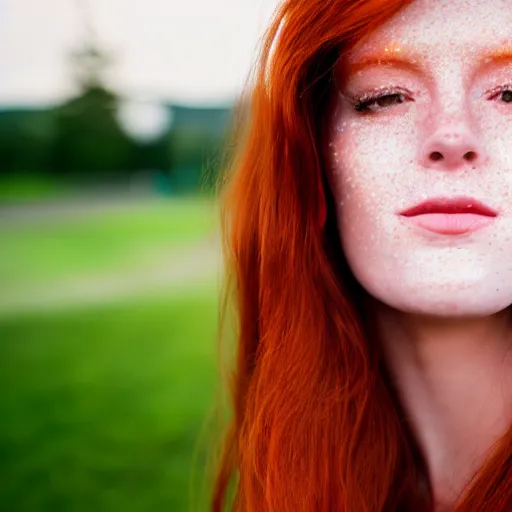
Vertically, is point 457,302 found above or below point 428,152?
below

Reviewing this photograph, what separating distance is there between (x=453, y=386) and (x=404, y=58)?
1.66ft

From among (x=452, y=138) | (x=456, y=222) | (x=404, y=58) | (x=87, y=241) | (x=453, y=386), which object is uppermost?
(x=87, y=241)

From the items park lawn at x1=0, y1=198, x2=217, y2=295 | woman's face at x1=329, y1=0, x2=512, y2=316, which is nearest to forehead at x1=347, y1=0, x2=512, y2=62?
woman's face at x1=329, y1=0, x2=512, y2=316

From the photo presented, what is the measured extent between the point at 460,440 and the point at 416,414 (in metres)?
0.08

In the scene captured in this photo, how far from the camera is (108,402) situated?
328 centimetres

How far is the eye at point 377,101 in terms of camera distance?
94 cm

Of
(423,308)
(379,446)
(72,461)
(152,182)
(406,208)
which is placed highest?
(152,182)

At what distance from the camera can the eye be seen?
0.94 m

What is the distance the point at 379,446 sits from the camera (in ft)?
3.67

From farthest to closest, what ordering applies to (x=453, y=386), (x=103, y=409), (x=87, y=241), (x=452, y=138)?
(x=87, y=241) → (x=103, y=409) → (x=453, y=386) → (x=452, y=138)

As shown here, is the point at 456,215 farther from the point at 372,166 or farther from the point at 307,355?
the point at 307,355

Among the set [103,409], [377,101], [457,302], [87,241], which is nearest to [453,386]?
[457,302]

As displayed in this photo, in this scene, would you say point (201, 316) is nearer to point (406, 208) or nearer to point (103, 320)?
point (103, 320)

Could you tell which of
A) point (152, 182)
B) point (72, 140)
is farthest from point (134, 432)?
point (152, 182)
